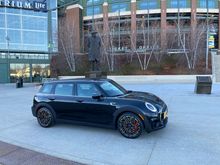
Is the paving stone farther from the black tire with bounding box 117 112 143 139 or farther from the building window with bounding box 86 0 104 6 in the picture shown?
the building window with bounding box 86 0 104 6

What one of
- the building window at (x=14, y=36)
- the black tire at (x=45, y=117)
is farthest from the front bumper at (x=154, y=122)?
the building window at (x=14, y=36)

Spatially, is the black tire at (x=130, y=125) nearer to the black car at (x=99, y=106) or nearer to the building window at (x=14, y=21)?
the black car at (x=99, y=106)

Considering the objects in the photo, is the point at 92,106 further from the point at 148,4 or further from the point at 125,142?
the point at 148,4

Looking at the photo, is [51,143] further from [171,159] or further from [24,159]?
[171,159]

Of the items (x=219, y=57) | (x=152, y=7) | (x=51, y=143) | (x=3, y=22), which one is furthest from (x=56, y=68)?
(x=51, y=143)

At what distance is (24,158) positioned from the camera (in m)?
5.45

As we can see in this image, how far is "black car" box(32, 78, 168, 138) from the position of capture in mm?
6445

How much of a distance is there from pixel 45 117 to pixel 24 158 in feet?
8.88

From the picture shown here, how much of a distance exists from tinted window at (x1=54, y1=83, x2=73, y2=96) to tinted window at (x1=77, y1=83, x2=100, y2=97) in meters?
0.30

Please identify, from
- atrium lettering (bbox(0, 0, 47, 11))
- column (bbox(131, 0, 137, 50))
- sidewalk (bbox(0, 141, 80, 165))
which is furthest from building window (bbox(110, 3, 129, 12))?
sidewalk (bbox(0, 141, 80, 165))

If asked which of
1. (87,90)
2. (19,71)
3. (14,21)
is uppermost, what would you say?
(14,21)

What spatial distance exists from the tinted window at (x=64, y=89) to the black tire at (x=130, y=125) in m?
1.90

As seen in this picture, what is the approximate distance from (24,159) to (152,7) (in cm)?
4741

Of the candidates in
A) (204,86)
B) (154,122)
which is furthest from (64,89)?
(204,86)
